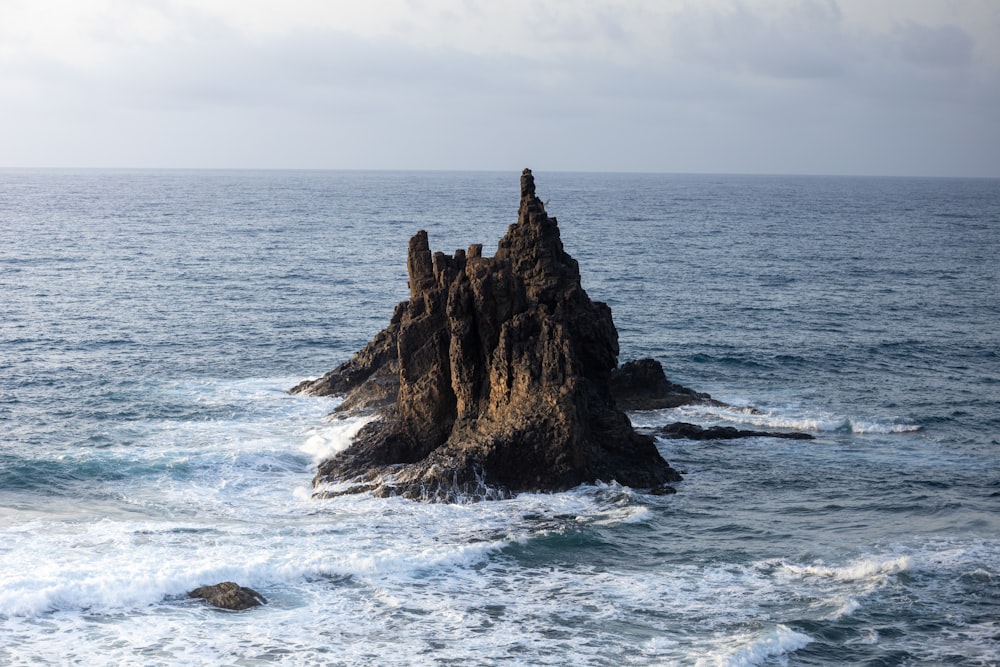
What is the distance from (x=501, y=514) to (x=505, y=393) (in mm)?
5195

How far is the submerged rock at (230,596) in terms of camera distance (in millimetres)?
28447

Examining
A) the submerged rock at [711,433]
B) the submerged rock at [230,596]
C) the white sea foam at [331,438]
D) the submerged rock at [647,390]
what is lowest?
the submerged rock at [230,596]

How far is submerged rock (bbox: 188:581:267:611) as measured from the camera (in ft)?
93.3

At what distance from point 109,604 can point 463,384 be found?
15792mm

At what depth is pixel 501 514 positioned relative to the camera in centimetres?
3516

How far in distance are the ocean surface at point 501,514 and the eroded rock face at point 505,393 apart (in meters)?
1.39

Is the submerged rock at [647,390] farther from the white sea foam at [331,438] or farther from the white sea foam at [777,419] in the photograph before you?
the white sea foam at [331,438]

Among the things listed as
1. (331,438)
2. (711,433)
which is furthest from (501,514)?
(711,433)

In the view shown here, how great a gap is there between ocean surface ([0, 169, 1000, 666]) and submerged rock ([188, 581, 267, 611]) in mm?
338

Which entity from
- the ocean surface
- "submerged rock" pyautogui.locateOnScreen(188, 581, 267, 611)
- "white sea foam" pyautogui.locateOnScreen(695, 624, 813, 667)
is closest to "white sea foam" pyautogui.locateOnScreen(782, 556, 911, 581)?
the ocean surface

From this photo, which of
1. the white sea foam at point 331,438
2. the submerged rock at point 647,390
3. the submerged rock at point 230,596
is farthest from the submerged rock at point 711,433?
the submerged rock at point 230,596

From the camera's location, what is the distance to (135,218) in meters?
161

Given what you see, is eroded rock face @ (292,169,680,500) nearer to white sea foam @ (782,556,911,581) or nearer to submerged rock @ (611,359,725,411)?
submerged rock @ (611,359,725,411)

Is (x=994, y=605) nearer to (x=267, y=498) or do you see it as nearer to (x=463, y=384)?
(x=463, y=384)
